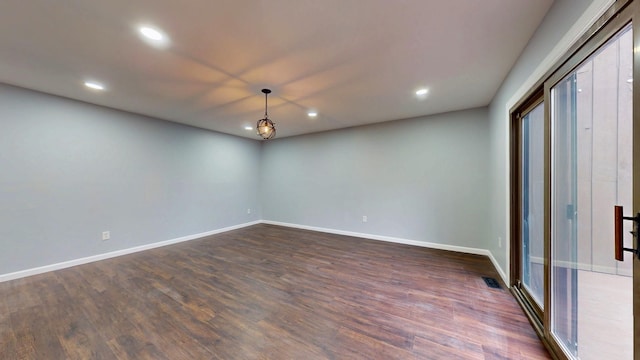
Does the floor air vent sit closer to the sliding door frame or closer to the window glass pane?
the sliding door frame

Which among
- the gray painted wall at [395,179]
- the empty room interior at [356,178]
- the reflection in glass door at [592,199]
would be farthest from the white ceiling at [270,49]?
the gray painted wall at [395,179]

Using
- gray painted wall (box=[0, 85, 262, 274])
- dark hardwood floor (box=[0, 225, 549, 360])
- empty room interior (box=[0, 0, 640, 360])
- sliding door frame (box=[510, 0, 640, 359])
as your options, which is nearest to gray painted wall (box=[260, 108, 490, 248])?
empty room interior (box=[0, 0, 640, 360])

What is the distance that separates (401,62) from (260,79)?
1641 millimetres

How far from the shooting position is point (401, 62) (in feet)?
7.64

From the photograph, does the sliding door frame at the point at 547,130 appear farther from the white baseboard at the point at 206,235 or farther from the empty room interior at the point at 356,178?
the white baseboard at the point at 206,235

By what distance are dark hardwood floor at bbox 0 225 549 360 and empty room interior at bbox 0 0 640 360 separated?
23 mm

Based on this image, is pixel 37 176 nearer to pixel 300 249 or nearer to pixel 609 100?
pixel 300 249

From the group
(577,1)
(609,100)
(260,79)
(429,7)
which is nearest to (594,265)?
(609,100)

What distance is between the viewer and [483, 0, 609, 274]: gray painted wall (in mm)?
1437

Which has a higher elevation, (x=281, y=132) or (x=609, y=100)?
(x=281, y=132)

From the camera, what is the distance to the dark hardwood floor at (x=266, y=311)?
1.69 m

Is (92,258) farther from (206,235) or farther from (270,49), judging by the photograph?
(270,49)

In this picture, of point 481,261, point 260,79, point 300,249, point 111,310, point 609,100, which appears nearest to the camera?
point 609,100

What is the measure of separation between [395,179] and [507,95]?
2.32 meters
